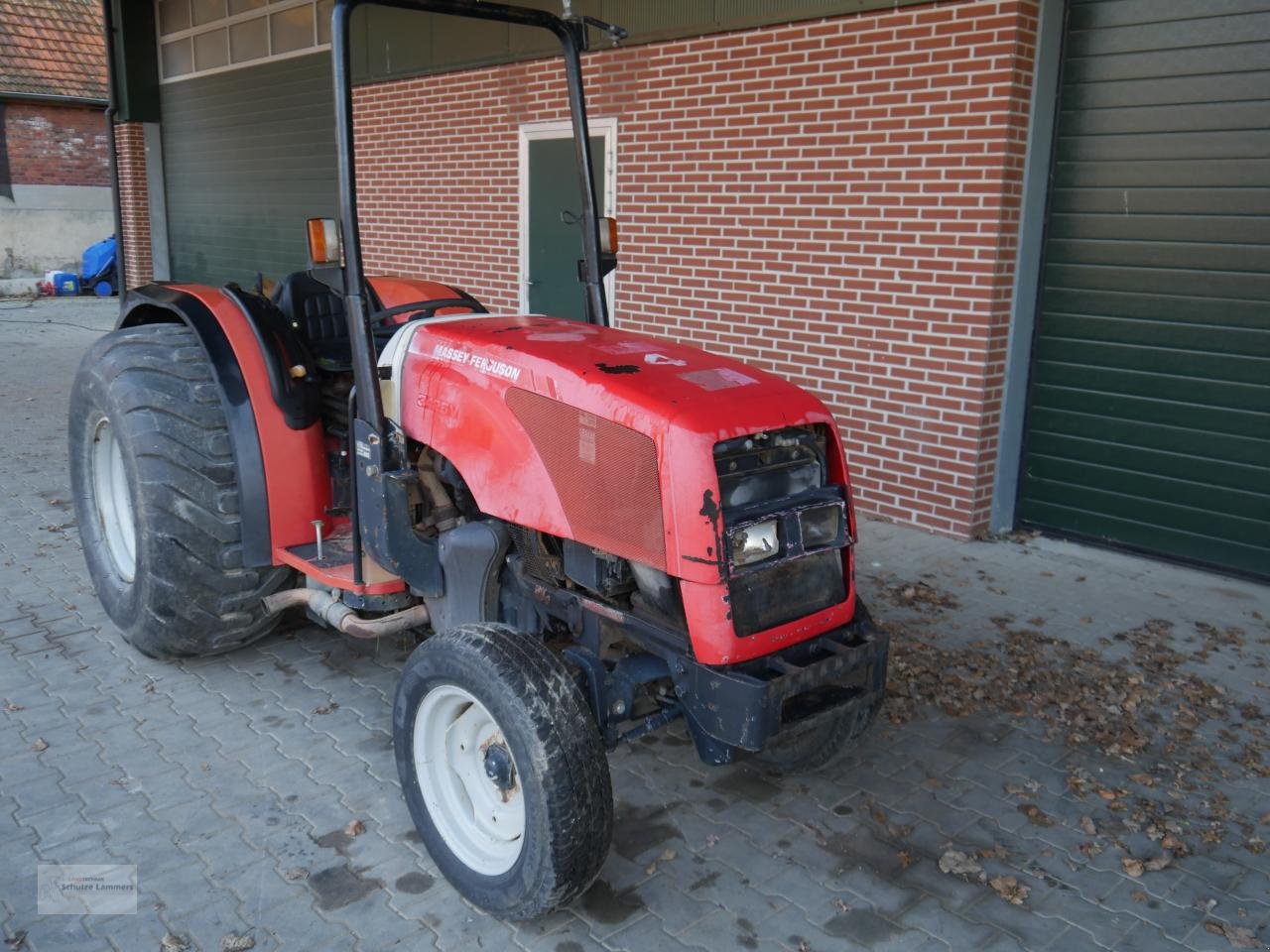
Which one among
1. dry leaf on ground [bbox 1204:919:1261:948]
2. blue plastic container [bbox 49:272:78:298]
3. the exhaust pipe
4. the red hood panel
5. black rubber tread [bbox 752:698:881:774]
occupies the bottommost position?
dry leaf on ground [bbox 1204:919:1261:948]

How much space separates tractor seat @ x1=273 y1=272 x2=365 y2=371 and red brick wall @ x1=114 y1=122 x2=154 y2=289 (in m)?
13.0

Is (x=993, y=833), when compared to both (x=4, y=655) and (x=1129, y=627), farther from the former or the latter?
(x=4, y=655)

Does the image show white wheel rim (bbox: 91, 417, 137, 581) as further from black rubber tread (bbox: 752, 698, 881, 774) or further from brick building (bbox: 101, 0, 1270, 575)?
brick building (bbox: 101, 0, 1270, 575)

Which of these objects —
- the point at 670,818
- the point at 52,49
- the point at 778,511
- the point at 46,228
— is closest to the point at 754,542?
the point at 778,511

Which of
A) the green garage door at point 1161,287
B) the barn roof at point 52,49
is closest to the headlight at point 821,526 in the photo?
the green garage door at point 1161,287

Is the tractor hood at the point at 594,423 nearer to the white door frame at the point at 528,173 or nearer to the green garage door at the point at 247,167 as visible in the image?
the white door frame at the point at 528,173

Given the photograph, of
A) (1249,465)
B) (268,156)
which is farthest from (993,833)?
(268,156)

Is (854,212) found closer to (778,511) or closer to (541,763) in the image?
(778,511)

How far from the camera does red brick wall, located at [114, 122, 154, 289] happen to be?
15.7 meters

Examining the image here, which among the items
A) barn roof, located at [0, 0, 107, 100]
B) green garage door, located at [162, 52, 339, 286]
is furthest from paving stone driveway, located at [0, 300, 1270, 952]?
barn roof, located at [0, 0, 107, 100]

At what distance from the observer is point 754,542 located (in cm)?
281

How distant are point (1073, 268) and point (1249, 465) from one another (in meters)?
1.37

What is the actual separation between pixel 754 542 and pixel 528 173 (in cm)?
648

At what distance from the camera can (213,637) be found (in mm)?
A: 4109
